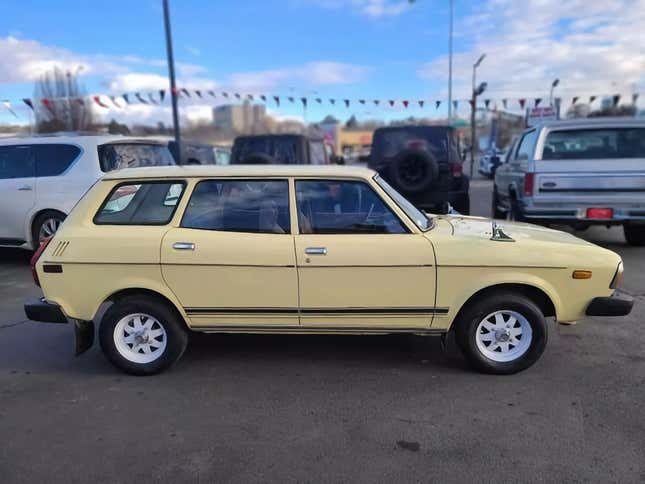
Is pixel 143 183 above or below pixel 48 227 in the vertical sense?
above

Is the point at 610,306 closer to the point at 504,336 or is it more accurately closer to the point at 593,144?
the point at 504,336

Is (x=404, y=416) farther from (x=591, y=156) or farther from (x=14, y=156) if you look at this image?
(x=14, y=156)

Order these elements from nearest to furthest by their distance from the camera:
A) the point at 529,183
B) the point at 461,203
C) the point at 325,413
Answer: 1. the point at 325,413
2. the point at 529,183
3. the point at 461,203

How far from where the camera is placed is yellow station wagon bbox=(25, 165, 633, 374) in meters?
3.77

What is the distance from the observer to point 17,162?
25.2ft

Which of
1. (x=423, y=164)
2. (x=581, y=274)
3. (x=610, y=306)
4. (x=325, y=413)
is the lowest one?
(x=325, y=413)

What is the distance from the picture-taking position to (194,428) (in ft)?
10.7

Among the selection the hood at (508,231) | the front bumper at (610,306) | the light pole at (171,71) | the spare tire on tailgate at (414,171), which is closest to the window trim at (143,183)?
the hood at (508,231)

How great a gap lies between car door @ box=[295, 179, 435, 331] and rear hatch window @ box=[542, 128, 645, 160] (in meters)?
4.83

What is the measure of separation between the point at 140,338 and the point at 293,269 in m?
1.29

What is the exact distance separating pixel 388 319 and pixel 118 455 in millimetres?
1954

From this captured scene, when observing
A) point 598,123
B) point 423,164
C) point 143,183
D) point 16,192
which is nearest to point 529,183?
point 598,123

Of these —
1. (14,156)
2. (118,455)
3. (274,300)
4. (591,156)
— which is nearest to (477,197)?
(591,156)

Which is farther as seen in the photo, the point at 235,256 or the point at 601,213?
the point at 601,213
